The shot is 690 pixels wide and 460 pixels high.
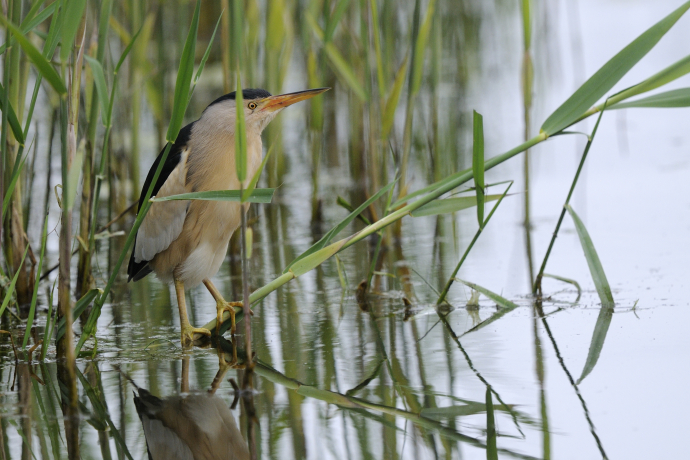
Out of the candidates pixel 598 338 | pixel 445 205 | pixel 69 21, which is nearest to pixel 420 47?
pixel 445 205

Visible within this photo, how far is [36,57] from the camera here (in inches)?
88.1

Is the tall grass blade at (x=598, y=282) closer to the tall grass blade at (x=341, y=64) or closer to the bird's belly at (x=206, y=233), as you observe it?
the bird's belly at (x=206, y=233)

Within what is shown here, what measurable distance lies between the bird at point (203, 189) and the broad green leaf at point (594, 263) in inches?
43.1

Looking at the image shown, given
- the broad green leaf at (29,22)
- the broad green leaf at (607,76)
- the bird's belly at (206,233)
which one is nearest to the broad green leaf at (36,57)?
the broad green leaf at (29,22)

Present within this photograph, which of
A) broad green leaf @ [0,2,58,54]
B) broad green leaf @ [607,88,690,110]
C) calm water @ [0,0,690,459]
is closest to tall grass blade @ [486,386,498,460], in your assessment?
calm water @ [0,0,690,459]

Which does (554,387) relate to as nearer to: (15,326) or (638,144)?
(15,326)

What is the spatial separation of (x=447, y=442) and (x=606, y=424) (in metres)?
0.41

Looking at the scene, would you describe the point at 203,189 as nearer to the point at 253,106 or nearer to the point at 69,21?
the point at 253,106

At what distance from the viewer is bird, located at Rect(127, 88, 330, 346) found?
3330 mm

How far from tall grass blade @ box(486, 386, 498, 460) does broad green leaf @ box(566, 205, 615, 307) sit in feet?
2.85

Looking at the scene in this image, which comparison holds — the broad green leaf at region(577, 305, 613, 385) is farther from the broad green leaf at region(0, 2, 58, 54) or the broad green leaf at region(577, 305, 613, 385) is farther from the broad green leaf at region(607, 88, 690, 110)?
the broad green leaf at region(0, 2, 58, 54)

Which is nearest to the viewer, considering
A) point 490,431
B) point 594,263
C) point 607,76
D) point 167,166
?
point 490,431

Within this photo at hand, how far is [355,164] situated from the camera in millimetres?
5684

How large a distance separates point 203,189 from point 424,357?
1.09 meters
